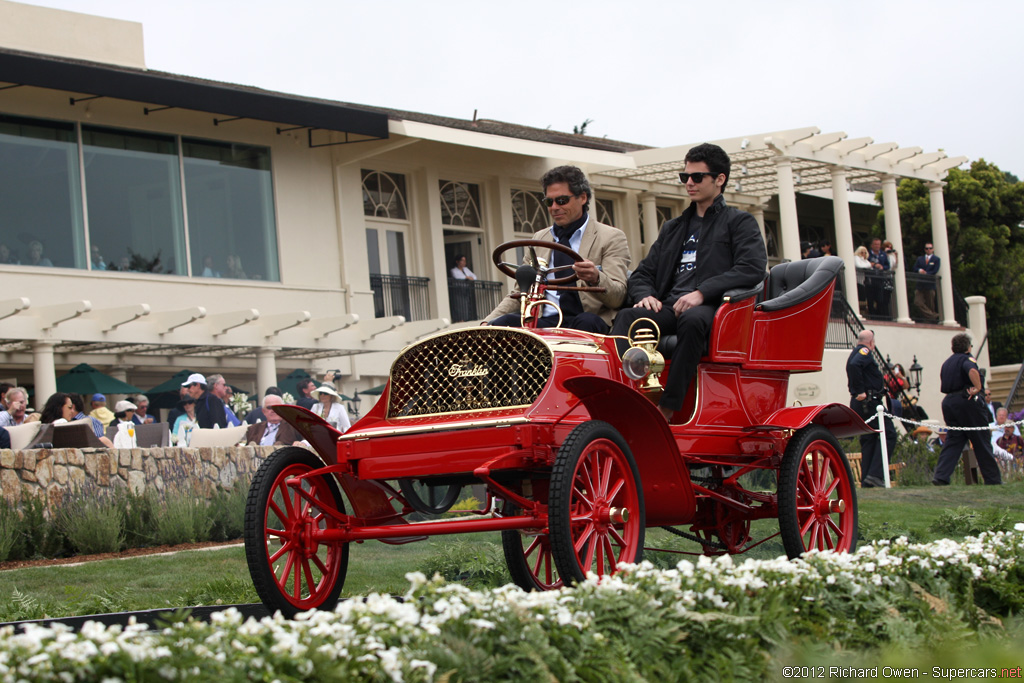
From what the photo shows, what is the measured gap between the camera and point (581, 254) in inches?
267

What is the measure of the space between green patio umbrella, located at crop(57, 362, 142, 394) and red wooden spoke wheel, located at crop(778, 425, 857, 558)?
46.4 feet

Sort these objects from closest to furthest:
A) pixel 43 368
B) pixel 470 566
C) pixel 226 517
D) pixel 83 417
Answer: pixel 470 566, pixel 226 517, pixel 83 417, pixel 43 368

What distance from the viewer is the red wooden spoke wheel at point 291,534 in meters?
5.31

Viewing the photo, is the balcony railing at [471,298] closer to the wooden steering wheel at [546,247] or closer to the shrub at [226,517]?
the shrub at [226,517]

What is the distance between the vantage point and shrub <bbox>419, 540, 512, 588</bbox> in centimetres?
714

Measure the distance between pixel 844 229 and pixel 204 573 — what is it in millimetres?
22079

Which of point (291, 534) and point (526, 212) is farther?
point (526, 212)

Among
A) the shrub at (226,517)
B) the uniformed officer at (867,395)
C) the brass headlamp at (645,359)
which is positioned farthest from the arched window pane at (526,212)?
the brass headlamp at (645,359)

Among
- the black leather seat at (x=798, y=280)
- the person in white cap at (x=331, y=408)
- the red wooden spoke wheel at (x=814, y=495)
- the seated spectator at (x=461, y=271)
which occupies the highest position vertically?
the seated spectator at (x=461, y=271)

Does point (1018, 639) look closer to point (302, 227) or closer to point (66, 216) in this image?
point (66, 216)

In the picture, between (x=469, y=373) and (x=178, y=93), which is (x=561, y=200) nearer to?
(x=469, y=373)

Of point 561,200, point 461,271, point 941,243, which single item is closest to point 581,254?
point 561,200

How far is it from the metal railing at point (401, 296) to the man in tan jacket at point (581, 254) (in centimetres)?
1855

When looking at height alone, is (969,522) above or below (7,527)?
below
